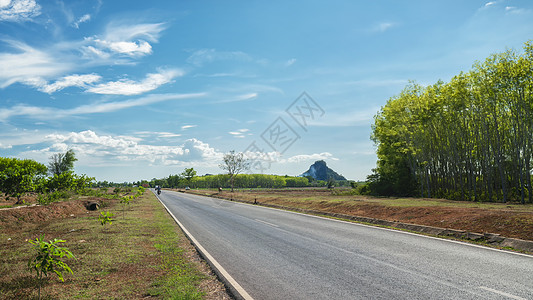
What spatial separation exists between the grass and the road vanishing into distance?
3.25ft

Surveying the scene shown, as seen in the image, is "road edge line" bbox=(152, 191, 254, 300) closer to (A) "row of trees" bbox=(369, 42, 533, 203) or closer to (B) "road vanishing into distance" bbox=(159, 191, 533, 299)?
(B) "road vanishing into distance" bbox=(159, 191, 533, 299)

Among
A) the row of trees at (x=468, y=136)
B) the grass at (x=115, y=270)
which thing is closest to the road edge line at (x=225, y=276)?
the grass at (x=115, y=270)

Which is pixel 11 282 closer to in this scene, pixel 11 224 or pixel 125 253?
pixel 125 253

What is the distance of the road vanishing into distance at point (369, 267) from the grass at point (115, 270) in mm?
990

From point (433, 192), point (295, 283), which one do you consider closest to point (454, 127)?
point (433, 192)

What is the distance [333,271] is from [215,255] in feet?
11.9

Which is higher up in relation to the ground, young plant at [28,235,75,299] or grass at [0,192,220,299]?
young plant at [28,235,75,299]

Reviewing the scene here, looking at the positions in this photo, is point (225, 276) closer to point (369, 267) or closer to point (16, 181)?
point (369, 267)

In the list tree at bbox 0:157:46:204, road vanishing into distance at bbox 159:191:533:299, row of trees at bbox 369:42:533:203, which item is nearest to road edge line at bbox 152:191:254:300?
road vanishing into distance at bbox 159:191:533:299

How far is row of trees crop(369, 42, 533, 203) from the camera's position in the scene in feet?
82.9

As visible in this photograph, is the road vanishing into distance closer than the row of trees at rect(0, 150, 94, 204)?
Yes

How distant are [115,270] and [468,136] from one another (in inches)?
1380

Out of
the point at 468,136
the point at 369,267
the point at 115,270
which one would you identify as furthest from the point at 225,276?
the point at 468,136

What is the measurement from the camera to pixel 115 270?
7340mm
